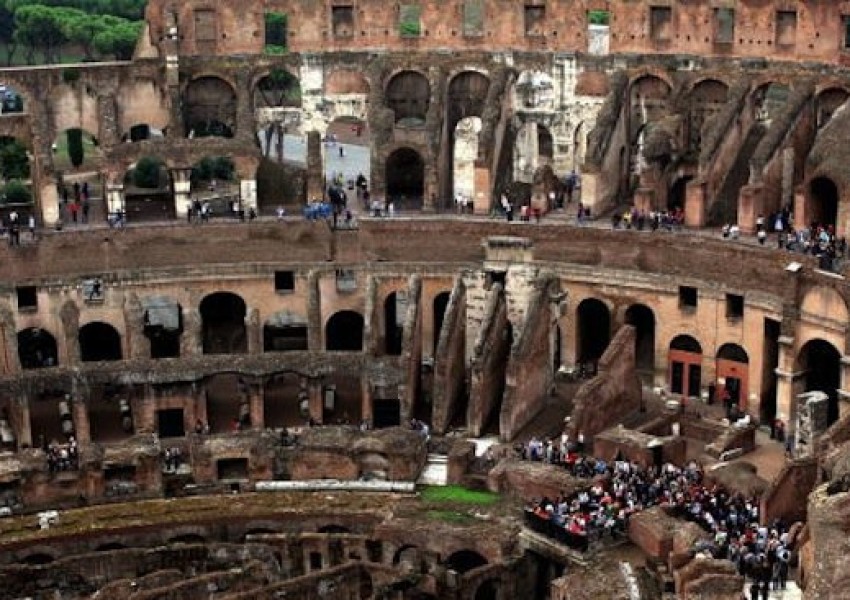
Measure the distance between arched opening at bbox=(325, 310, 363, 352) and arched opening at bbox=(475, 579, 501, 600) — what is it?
53.1ft

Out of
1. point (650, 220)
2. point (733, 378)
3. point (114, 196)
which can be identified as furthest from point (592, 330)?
point (114, 196)

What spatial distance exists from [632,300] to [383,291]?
8528 millimetres

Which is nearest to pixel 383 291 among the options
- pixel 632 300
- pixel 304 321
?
pixel 304 321

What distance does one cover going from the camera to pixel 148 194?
57781 millimetres

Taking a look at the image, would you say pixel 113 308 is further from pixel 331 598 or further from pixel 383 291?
pixel 331 598

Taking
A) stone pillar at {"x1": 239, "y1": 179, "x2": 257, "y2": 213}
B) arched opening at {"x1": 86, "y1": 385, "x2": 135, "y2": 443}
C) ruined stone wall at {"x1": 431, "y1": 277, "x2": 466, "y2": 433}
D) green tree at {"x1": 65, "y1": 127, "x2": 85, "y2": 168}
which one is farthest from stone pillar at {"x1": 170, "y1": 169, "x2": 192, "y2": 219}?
ruined stone wall at {"x1": 431, "y1": 277, "x2": 466, "y2": 433}

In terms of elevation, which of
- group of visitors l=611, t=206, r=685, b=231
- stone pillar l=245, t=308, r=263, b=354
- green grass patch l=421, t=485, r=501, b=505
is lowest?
green grass patch l=421, t=485, r=501, b=505

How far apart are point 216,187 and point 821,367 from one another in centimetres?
2614

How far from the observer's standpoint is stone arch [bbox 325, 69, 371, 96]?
197 ft

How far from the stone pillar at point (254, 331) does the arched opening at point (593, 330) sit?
1103 cm

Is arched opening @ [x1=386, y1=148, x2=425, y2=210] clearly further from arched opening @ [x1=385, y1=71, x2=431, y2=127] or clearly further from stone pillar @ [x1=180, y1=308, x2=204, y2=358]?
stone pillar @ [x1=180, y1=308, x2=204, y2=358]

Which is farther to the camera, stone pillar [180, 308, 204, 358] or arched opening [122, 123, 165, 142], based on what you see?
arched opening [122, 123, 165, 142]

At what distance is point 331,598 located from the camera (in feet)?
127

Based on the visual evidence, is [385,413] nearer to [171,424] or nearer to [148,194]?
[171,424]
